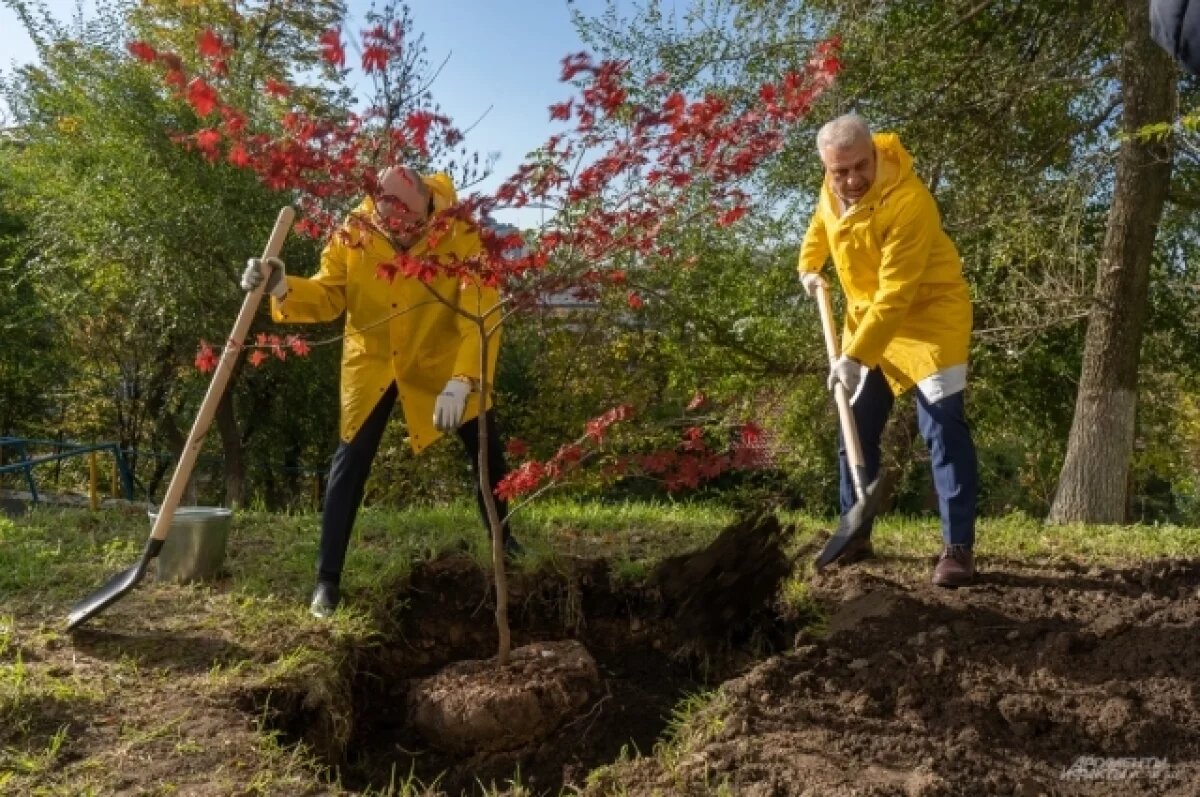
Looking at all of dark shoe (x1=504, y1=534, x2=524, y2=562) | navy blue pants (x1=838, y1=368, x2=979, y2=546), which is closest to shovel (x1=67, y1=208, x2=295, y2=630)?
dark shoe (x1=504, y1=534, x2=524, y2=562)

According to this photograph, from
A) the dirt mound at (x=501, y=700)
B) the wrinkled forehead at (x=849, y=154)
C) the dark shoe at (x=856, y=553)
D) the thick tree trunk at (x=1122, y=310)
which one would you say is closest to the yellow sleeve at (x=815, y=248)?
the wrinkled forehead at (x=849, y=154)

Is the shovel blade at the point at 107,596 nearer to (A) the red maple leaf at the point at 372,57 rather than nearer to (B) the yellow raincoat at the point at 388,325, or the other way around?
(B) the yellow raincoat at the point at 388,325

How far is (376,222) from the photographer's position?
10.00 feet

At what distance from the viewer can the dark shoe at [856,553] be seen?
3.92 m

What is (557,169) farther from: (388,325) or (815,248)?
(815,248)

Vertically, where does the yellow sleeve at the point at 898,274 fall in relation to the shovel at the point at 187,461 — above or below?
above

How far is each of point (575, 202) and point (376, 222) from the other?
63 centimetres

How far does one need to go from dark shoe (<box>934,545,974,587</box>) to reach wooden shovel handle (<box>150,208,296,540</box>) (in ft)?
8.31

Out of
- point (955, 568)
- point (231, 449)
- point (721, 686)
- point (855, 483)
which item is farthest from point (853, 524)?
point (231, 449)

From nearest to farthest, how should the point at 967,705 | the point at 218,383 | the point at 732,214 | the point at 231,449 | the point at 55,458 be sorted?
A: 1. the point at 967,705
2. the point at 218,383
3. the point at 732,214
4. the point at 55,458
5. the point at 231,449

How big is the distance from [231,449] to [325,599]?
434 inches

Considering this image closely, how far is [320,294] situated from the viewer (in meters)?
3.47

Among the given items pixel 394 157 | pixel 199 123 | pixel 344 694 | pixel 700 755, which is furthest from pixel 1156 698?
pixel 199 123

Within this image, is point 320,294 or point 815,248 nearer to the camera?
point 320,294
